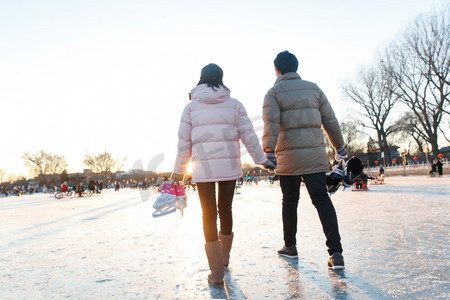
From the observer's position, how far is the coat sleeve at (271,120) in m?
2.62

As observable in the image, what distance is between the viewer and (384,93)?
34.3m

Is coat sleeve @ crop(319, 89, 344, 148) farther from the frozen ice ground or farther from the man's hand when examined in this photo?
the frozen ice ground

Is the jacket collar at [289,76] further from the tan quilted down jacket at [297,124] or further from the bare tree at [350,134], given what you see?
the bare tree at [350,134]

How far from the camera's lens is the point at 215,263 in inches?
86.9

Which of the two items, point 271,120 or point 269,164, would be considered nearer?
point 269,164

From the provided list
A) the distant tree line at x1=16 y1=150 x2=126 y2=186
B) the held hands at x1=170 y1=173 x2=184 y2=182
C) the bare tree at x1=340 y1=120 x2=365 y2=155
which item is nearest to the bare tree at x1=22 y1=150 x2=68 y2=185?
the distant tree line at x1=16 y1=150 x2=126 y2=186

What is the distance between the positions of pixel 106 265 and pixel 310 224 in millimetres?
2905

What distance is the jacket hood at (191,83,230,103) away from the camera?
2.39 metres

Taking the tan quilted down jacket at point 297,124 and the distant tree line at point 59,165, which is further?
the distant tree line at point 59,165

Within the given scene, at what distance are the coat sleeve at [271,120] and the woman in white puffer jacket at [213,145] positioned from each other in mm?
131

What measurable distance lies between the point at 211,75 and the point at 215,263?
137 cm

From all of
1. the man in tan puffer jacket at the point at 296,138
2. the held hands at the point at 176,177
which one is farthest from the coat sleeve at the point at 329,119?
the held hands at the point at 176,177

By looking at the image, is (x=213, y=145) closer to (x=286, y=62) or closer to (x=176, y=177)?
(x=176, y=177)

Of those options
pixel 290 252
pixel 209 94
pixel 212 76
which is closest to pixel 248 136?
pixel 209 94
